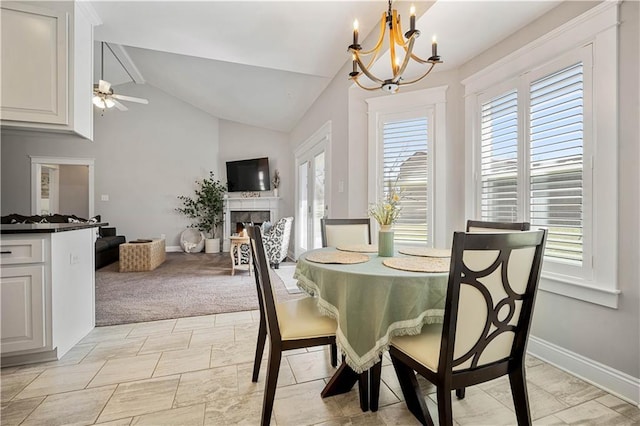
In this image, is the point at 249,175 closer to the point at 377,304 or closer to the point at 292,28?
the point at 292,28

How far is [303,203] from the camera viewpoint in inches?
225

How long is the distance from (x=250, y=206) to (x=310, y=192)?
222 cm

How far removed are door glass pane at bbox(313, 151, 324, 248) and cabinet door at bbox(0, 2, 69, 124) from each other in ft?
10.3

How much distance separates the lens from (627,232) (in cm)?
159

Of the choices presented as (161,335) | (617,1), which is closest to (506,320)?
(617,1)

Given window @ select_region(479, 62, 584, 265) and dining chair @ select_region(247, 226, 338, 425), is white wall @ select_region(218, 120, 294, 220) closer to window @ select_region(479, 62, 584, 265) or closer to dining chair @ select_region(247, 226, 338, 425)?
window @ select_region(479, 62, 584, 265)

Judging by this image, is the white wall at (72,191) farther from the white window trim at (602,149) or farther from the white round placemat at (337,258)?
the white window trim at (602,149)

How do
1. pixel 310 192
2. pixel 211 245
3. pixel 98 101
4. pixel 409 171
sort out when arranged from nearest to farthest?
pixel 409 171, pixel 98 101, pixel 310 192, pixel 211 245

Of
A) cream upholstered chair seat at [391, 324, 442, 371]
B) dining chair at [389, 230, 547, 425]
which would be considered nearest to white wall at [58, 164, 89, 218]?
cream upholstered chair seat at [391, 324, 442, 371]

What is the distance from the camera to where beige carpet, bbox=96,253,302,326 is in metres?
2.87

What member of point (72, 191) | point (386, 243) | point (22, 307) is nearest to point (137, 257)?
point (22, 307)

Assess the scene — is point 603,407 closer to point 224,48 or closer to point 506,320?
point 506,320

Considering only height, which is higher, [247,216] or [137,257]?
[247,216]

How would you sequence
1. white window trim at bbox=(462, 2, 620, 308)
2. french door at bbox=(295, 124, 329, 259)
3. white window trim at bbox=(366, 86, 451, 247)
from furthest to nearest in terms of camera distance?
french door at bbox=(295, 124, 329, 259), white window trim at bbox=(366, 86, 451, 247), white window trim at bbox=(462, 2, 620, 308)
